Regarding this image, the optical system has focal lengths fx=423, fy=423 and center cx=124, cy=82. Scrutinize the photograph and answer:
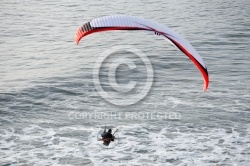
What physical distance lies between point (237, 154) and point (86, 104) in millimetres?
21392

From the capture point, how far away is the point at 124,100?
59.1m

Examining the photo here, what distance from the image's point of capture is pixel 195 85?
63344 millimetres

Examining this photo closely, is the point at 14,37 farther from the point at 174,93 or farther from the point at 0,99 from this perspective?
the point at 174,93
